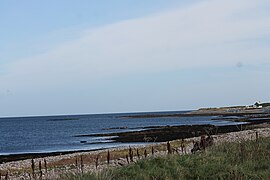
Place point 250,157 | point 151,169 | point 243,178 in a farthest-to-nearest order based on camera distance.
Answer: point 250,157, point 151,169, point 243,178

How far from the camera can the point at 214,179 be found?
28.5 feet

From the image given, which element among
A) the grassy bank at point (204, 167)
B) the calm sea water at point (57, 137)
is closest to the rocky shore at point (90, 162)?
the grassy bank at point (204, 167)

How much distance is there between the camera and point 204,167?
9438 millimetres

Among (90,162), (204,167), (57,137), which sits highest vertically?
(204,167)

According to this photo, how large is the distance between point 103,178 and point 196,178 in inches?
73.0

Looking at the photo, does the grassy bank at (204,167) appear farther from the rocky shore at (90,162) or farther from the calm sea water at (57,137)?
the calm sea water at (57,137)

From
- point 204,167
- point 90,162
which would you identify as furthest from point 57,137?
point 204,167

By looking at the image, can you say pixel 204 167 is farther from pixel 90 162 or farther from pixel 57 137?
pixel 57 137

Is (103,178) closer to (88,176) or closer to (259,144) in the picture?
(88,176)

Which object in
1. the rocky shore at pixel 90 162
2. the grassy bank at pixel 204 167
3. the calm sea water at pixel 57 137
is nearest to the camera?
the grassy bank at pixel 204 167

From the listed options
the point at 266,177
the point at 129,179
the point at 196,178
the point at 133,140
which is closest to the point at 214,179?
the point at 196,178

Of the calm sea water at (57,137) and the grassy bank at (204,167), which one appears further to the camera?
the calm sea water at (57,137)

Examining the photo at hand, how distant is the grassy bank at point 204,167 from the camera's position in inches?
345

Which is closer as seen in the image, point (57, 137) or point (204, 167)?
point (204, 167)
